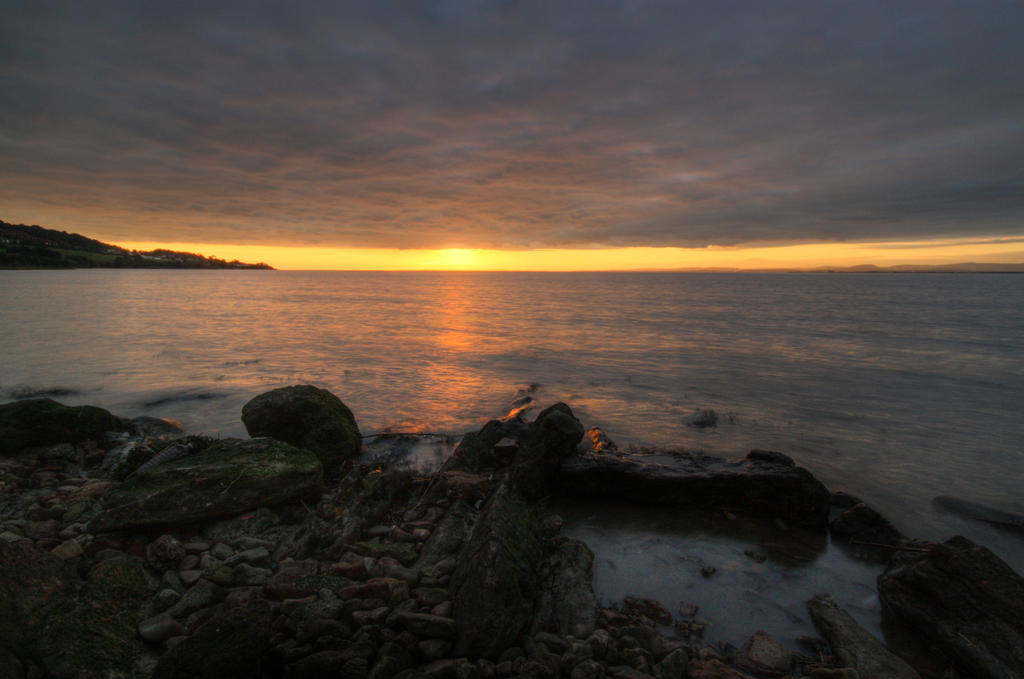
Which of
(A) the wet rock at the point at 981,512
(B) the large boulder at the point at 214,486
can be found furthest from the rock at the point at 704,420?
(B) the large boulder at the point at 214,486

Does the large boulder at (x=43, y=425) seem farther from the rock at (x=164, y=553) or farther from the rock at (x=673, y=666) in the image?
the rock at (x=673, y=666)

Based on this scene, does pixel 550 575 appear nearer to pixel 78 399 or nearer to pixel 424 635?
pixel 424 635

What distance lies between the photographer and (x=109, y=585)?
202 inches

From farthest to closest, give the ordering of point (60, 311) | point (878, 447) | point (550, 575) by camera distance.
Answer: point (60, 311) < point (878, 447) < point (550, 575)

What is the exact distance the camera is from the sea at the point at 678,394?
A: 24.3 ft

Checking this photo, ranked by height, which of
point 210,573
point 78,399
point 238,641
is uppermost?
point 238,641

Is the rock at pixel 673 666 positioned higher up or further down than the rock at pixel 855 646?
higher up

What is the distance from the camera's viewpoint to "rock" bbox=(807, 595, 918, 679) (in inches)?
199

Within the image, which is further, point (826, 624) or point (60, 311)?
point (60, 311)

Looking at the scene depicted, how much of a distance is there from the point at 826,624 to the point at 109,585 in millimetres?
8385

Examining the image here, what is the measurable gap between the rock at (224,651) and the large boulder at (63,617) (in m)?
0.79

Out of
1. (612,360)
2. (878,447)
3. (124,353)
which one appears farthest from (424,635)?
(124,353)

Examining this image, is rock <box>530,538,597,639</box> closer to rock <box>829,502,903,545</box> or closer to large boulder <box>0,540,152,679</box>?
large boulder <box>0,540,152,679</box>

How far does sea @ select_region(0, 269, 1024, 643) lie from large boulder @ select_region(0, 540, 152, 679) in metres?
5.60
